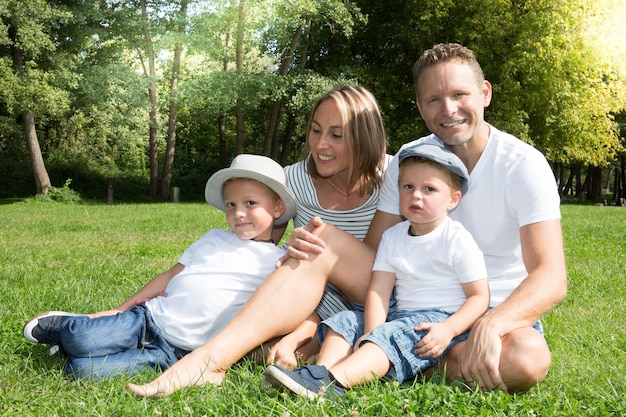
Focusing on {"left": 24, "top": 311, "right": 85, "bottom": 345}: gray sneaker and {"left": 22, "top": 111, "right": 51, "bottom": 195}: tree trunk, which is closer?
{"left": 24, "top": 311, "right": 85, "bottom": 345}: gray sneaker

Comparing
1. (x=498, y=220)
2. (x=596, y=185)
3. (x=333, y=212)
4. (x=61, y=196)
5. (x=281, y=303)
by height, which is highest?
(x=498, y=220)

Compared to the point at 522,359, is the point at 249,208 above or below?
above

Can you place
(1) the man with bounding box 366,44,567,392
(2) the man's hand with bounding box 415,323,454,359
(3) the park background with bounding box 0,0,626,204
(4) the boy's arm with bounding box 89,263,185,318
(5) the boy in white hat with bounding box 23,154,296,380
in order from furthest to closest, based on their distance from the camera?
(3) the park background with bounding box 0,0,626,204 < (4) the boy's arm with bounding box 89,263,185,318 < (5) the boy in white hat with bounding box 23,154,296,380 < (2) the man's hand with bounding box 415,323,454,359 < (1) the man with bounding box 366,44,567,392

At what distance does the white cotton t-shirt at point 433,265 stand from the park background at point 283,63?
19419 millimetres

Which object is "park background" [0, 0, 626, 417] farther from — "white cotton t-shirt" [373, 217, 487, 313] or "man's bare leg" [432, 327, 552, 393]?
"man's bare leg" [432, 327, 552, 393]

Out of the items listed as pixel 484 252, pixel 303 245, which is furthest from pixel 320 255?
pixel 484 252

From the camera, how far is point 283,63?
25406 mm

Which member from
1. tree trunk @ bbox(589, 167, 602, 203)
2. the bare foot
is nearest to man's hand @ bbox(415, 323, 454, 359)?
the bare foot

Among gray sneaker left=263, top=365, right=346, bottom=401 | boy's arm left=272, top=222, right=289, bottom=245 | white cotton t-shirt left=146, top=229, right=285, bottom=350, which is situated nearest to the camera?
gray sneaker left=263, top=365, right=346, bottom=401

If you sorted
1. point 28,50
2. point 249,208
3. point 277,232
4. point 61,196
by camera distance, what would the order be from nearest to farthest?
point 249,208, point 277,232, point 28,50, point 61,196

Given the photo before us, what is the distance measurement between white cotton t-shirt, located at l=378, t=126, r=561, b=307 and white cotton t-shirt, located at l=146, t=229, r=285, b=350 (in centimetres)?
111

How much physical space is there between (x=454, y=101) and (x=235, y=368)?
5.94ft

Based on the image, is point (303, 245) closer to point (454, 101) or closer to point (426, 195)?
point (426, 195)

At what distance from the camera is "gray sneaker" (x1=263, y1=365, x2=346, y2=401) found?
106 inches
